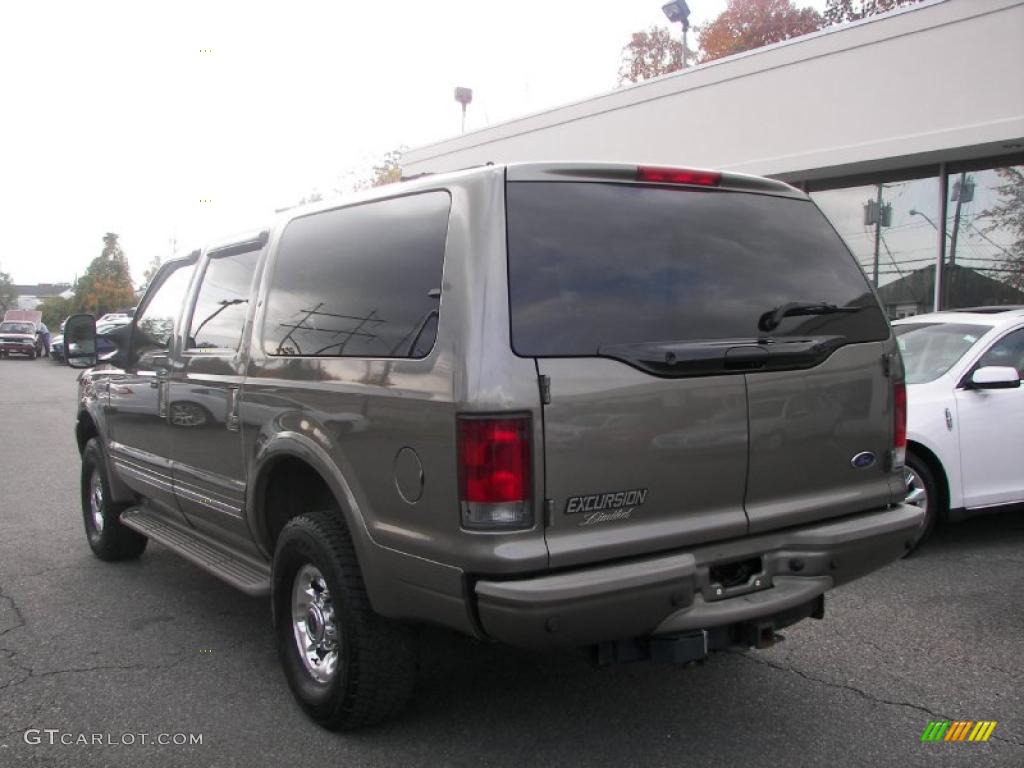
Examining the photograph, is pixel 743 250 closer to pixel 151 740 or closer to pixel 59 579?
pixel 151 740

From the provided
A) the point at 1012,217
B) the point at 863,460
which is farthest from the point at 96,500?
the point at 1012,217

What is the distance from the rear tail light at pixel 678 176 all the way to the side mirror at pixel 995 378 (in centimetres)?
327

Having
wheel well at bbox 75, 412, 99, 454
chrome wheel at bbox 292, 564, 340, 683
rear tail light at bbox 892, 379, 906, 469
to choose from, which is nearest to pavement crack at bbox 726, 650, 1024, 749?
rear tail light at bbox 892, 379, 906, 469

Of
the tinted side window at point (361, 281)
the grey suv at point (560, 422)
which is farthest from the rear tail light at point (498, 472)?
the tinted side window at point (361, 281)

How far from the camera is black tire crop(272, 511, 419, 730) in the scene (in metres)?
3.27

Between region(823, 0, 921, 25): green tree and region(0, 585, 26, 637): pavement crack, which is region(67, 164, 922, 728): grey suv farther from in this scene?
region(823, 0, 921, 25): green tree

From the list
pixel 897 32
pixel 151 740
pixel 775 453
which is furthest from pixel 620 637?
pixel 897 32

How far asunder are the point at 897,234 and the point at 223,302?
11047mm

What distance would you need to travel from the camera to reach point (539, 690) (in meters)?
3.88

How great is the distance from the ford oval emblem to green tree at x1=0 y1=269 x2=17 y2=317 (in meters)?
118

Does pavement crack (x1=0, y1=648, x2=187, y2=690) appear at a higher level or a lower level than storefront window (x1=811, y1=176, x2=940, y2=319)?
lower

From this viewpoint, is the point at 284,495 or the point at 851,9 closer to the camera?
the point at 284,495

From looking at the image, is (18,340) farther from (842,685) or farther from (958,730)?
(958,730)

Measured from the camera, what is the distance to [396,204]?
11.4 feet
